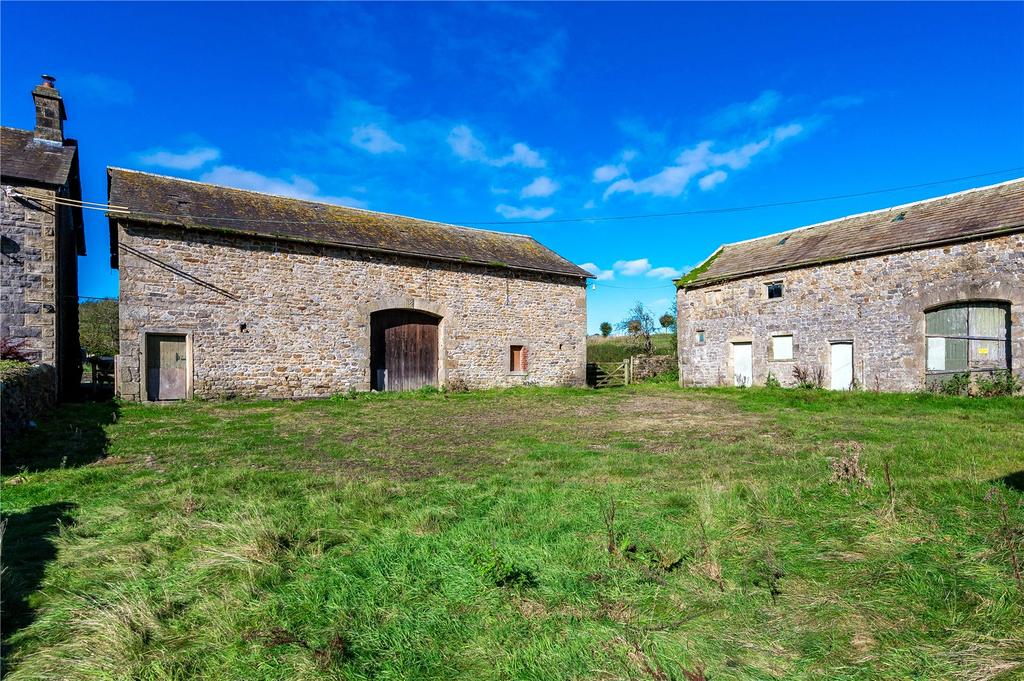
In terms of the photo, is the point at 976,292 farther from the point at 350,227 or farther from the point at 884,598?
the point at 350,227

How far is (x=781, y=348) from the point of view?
51.9ft

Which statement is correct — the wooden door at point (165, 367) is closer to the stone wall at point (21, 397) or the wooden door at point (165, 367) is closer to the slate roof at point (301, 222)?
the stone wall at point (21, 397)

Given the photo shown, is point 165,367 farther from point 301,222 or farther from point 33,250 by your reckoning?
point 301,222

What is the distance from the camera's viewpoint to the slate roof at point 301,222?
489 inches

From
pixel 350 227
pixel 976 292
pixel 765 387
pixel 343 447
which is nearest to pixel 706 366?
pixel 765 387

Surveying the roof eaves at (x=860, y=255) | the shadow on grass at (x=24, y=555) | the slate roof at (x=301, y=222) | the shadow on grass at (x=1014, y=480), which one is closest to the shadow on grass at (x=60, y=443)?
the shadow on grass at (x=24, y=555)

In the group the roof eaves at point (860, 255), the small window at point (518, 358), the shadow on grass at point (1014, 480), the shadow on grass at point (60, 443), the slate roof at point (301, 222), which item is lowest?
the shadow on grass at point (60, 443)

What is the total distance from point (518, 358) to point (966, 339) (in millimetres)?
12472

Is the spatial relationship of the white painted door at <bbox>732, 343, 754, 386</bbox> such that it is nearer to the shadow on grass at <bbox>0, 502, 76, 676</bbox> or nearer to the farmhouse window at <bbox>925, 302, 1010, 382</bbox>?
the farmhouse window at <bbox>925, 302, 1010, 382</bbox>

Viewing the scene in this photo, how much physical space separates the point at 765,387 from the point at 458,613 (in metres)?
15.5

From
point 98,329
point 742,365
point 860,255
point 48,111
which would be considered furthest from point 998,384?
point 98,329

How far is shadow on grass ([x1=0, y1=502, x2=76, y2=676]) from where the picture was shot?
263 centimetres

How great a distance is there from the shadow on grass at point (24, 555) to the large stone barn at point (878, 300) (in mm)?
16679

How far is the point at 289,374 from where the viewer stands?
43.9 feet
